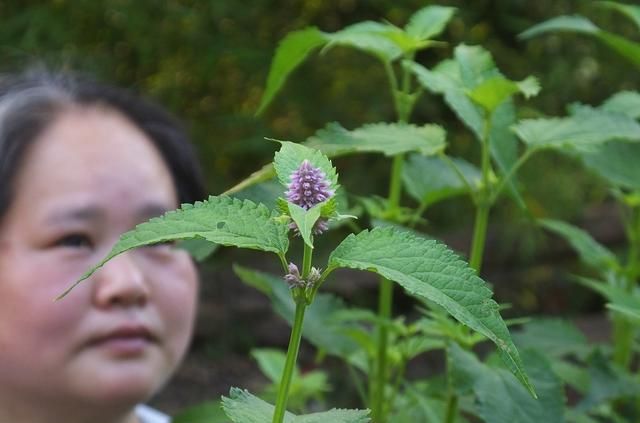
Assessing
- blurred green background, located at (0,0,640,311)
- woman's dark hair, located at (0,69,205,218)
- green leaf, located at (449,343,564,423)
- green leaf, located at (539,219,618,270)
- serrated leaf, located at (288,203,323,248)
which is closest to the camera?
serrated leaf, located at (288,203,323,248)

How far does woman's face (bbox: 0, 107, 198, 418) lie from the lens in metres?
0.94

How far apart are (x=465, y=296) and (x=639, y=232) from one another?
535 millimetres

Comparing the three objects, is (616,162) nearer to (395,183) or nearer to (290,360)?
(395,183)

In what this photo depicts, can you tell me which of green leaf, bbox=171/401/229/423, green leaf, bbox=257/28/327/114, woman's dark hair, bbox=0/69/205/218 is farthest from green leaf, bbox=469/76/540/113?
woman's dark hair, bbox=0/69/205/218

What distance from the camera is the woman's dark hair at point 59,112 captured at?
100cm

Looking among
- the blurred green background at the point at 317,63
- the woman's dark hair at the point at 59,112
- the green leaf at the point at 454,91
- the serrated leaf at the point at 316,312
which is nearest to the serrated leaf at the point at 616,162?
the green leaf at the point at 454,91

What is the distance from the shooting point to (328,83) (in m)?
3.21

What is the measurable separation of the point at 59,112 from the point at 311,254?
0.68 meters

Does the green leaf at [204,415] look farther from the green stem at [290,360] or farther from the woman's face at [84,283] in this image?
the green stem at [290,360]

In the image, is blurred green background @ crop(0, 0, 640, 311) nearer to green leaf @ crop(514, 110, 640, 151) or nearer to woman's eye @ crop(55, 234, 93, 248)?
woman's eye @ crop(55, 234, 93, 248)

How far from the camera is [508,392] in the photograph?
0.66 metres

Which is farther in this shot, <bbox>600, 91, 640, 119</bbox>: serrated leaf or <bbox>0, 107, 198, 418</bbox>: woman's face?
<bbox>0, 107, 198, 418</bbox>: woman's face

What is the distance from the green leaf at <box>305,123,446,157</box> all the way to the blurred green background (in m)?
2.30

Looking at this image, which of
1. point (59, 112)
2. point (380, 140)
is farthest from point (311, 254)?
point (59, 112)
